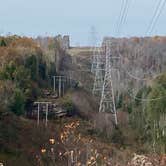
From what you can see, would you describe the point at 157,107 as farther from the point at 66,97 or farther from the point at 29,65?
the point at 29,65

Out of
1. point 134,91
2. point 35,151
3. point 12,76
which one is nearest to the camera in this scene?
point 35,151

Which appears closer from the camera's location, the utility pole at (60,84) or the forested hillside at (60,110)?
the forested hillside at (60,110)

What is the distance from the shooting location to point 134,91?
2741 cm

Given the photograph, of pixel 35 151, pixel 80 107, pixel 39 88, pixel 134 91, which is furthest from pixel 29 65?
pixel 35 151

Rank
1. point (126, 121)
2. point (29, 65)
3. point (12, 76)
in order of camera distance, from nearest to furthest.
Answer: point (12, 76) < point (126, 121) < point (29, 65)

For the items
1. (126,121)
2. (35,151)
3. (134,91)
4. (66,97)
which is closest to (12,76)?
(66,97)

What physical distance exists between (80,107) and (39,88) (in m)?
2.10

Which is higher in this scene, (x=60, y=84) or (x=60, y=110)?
(x=60, y=84)

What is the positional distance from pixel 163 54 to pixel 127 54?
8.85 feet

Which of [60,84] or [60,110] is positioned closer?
[60,110]

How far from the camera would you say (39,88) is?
2295 cm

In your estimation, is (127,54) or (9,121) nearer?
(9,121)

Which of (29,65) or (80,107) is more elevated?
(29,65)

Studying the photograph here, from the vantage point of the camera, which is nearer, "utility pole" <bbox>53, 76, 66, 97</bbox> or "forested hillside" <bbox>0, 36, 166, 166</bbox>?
"forested hillside" <bbox>0, 36, 166, 166</bbox>
